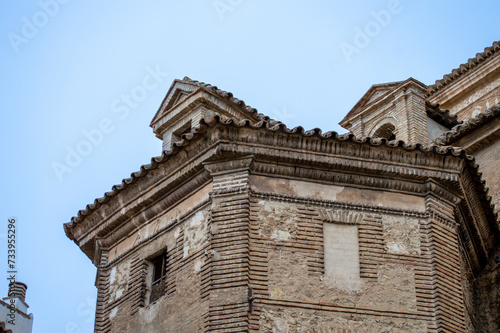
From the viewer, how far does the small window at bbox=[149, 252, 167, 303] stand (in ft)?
42.6

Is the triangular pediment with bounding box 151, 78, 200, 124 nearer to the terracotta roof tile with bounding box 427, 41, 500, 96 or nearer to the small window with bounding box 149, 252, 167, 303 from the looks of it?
the small window with bounding box 149, 252, 167, 303

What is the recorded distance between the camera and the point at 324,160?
12789 millimetres

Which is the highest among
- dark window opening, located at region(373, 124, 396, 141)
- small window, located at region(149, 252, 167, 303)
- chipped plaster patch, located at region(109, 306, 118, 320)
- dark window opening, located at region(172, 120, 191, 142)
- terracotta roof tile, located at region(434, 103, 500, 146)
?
dark window opening, located at region(373, 124, 396, 141)

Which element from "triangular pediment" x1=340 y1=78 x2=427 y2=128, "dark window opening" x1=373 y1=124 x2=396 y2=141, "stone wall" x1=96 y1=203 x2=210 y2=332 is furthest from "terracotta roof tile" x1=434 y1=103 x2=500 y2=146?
"stone wall" x1=96 y1=203 x2=210 y2=332

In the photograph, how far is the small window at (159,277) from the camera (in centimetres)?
1298

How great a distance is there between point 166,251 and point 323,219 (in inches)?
101

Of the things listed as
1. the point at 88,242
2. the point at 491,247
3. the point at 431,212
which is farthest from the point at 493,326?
the point at 88,242

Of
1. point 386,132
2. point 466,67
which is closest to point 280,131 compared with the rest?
point 386,132

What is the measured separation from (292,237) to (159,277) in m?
2.35

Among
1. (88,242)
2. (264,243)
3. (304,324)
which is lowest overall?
(304,324)

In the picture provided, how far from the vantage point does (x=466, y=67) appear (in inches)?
820

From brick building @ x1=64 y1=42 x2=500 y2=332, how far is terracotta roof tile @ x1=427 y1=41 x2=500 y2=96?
703cm

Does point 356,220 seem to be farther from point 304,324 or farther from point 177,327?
point 177,327

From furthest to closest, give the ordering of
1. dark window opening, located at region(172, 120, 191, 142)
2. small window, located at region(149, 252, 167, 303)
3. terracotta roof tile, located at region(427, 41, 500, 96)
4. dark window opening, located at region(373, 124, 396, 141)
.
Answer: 1. terracotta roof tile, located at region(427, 41, 500, 96)
2. dark window opening, located at region(373, 124, 396, 141)
3. dark window opening, located at region(172, 120, 191, 142)
4. small window, located at region(149, 252, 167, 303)
